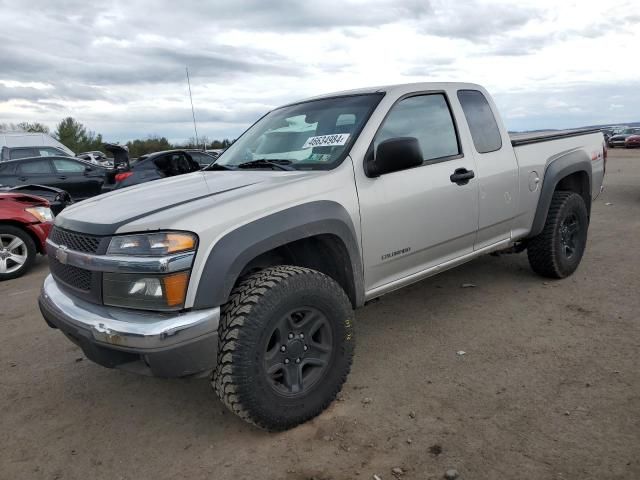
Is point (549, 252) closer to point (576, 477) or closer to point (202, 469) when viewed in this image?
point (576, 477)

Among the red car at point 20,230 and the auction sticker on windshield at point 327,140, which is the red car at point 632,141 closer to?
the red car at point 20,230

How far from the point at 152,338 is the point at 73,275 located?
0.77 meters

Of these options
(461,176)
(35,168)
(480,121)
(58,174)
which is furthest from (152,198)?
(35,168)

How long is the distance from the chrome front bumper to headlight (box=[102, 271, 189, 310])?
48 millimetres

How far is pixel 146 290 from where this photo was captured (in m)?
2.35

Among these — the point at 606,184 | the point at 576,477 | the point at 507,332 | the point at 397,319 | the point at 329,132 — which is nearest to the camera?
the point at 576,477

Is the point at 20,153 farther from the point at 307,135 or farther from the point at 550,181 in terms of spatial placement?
the point at 550,181

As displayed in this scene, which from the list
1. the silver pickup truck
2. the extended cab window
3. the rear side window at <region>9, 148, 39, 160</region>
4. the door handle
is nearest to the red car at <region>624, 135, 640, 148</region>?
the rear side window at <region>9, 148, 39, 160</region>

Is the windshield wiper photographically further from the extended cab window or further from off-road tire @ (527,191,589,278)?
off-road tire @ (527,191,589,278)

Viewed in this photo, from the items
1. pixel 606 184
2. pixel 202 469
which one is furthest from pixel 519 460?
pixel 606 184

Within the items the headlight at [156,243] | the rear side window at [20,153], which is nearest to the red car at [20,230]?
the headlight at [156,243]

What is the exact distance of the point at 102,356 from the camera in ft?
7.96

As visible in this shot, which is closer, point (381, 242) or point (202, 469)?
point (202, 469)

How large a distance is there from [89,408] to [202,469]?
1061mm
